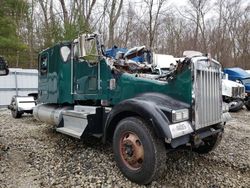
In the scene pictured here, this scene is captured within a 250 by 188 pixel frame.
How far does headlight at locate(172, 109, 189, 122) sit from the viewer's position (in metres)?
3.76

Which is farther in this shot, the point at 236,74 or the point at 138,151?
the point at 236,74

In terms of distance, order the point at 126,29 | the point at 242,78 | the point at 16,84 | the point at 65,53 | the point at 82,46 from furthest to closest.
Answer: the point at 126,29
the point at 16,84
the point at 242,78
the point at 65,53
the point at 82,46

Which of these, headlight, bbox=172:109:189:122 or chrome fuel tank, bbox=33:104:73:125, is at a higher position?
headlight, bbox=172:109:189:122

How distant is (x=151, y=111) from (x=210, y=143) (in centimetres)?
184

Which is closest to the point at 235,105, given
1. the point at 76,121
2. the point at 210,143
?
the point at 210,143

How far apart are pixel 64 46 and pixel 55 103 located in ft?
4.56

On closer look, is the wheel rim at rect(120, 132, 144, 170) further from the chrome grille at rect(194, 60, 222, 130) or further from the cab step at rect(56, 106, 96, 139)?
the cab step at rect(56, 106, 96, 139)

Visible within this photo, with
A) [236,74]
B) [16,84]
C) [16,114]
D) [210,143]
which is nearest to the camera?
[210,143]

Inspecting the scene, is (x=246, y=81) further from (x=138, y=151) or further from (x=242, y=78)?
(x=138, y=151)

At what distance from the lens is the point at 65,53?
608 cm

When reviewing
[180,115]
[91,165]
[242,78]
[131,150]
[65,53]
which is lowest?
[91,165]

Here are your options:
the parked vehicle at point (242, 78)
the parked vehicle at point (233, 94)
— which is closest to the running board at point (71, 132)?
the parked vehicle at point (233, 94)

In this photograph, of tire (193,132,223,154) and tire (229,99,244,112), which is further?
tire (229,99,244,112)

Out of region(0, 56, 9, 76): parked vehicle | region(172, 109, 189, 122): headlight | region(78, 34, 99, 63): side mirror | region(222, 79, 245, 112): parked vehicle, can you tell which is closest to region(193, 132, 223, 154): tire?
region(172, 109, 189, 122): headlight
